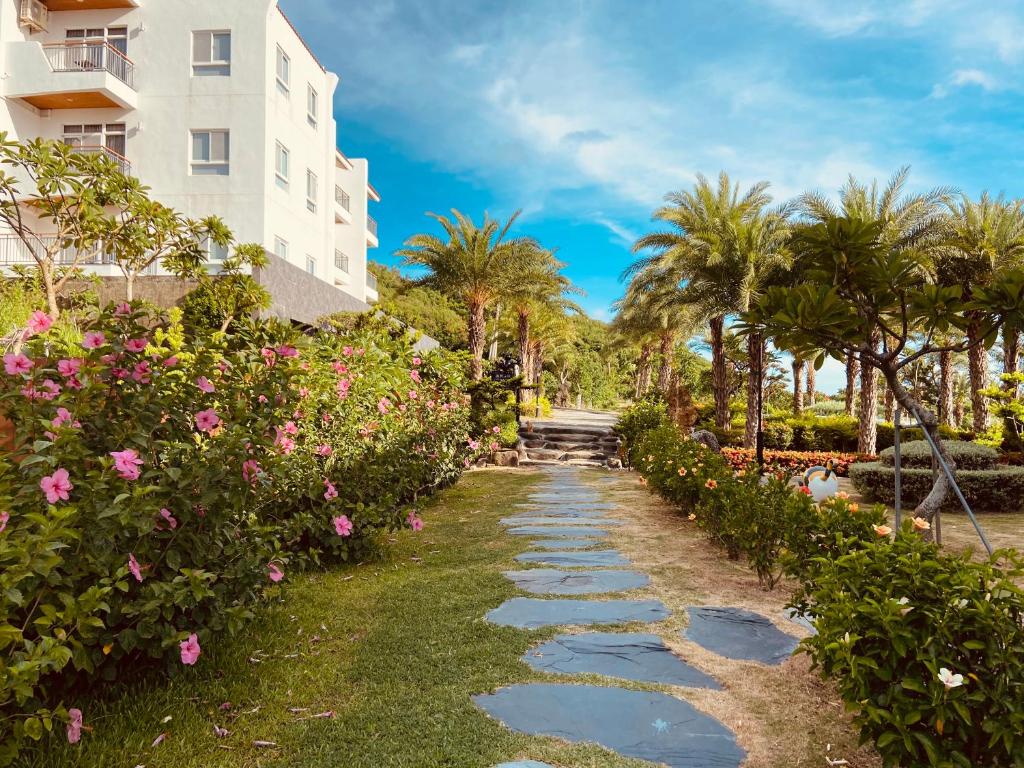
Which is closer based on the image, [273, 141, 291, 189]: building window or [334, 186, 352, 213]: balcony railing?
[273, 141, 291, 189]: building window

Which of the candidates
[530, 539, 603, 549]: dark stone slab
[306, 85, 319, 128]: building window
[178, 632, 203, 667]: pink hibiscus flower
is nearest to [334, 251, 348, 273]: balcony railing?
[306, 85, 319, 128]: building window

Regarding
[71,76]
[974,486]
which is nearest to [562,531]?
[974,486]

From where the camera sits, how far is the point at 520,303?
27766 millimetres

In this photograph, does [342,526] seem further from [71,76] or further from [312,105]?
[312,105]

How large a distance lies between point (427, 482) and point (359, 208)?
20.7m

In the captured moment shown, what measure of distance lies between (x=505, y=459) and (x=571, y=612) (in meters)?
10.5

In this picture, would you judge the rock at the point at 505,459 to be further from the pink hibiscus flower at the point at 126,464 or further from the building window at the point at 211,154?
the pink hibiscus flower at the point at 126,464

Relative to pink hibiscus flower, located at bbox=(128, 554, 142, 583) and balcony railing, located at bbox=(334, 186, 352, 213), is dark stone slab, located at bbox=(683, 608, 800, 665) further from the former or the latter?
balcony railing, located at bbox=(334, 186, 352, 213)

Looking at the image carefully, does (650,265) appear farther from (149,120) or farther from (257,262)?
(149,120)

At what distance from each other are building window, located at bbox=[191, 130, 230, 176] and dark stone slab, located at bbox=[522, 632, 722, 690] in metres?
17.5

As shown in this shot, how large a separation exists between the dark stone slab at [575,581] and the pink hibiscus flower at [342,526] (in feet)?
3.91

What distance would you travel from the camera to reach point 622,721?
269 cm

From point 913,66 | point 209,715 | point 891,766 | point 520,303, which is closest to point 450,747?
point 209,715

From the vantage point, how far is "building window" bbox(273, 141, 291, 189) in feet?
60.8
